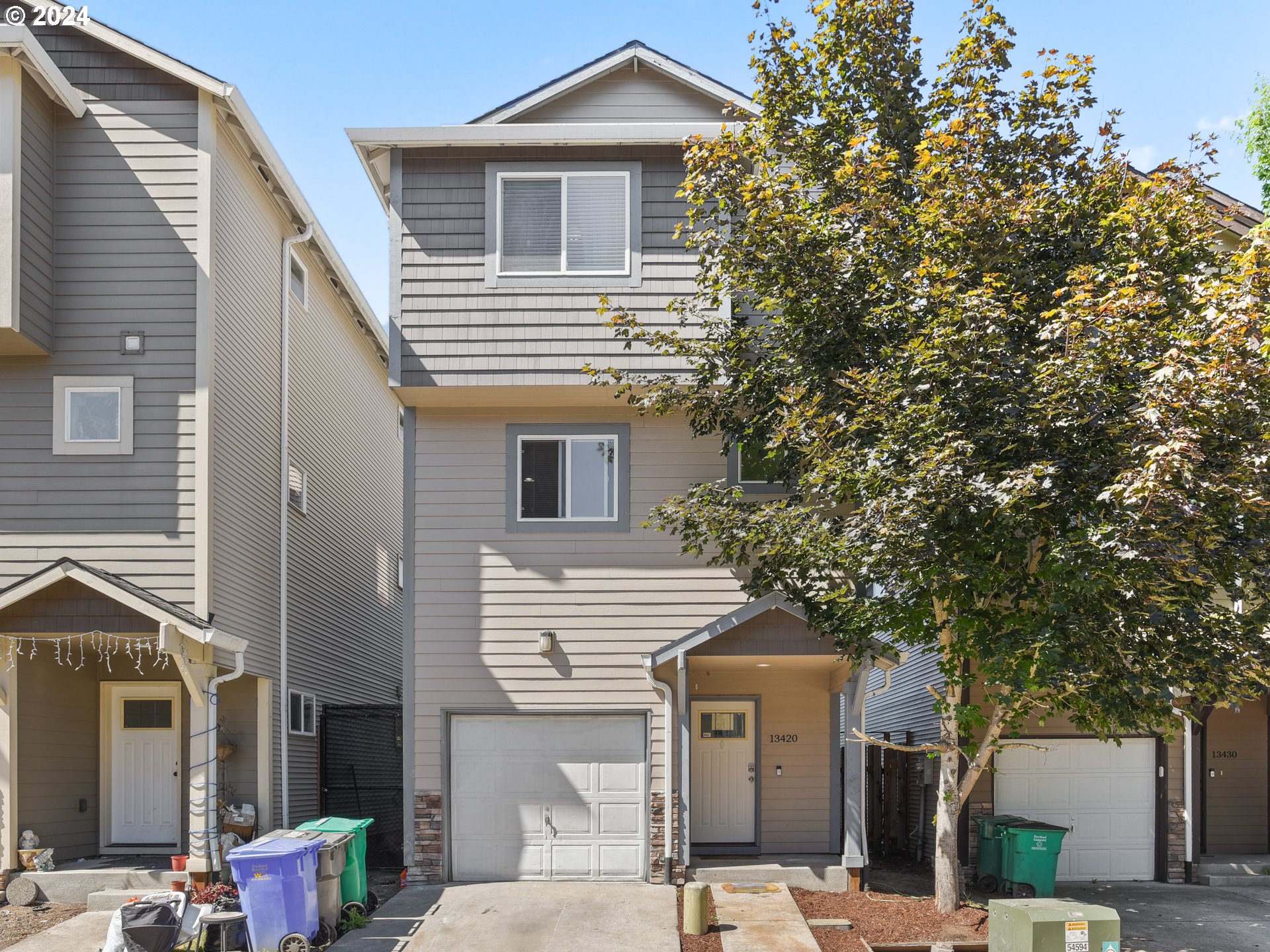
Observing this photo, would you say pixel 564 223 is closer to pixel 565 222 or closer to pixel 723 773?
pixel 565 222

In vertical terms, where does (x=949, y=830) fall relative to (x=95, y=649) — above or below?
below

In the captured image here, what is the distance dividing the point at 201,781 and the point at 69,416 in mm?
4139

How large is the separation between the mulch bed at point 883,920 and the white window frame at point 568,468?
465cm

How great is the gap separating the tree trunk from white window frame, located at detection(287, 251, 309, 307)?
10.2 metres

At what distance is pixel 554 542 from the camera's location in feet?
41.4

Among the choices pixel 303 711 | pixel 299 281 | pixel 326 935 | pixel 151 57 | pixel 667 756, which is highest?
pixel 151 57

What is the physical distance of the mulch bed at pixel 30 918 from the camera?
10266 mm

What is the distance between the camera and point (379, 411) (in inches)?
825

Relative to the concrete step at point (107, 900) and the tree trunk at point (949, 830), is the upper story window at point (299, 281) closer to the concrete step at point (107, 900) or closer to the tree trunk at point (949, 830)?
the concrete step at point (107, 900)

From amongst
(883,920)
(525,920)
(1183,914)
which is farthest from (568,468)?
(1183,914)

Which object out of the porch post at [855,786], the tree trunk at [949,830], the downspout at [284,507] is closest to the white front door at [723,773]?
the porch post at [855,786]

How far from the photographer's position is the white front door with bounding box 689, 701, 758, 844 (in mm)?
12961

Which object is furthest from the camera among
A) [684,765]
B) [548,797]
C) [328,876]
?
[548,797]

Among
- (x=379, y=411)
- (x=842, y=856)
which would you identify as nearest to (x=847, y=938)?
(x=842, y=856)
